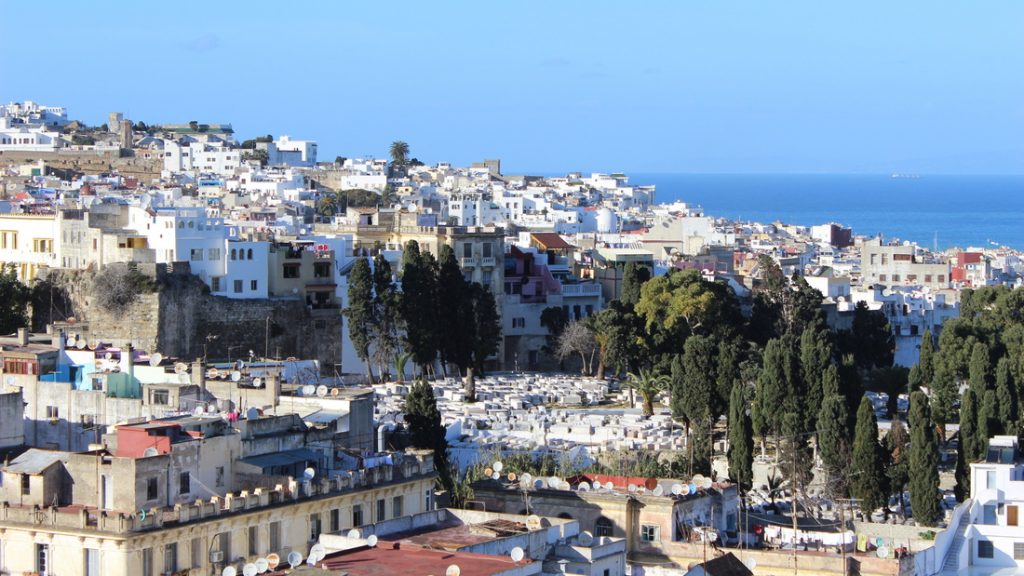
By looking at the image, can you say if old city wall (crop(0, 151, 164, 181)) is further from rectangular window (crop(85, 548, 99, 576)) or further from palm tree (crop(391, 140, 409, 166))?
rectangular window (crop(85, 548, 99, 576))

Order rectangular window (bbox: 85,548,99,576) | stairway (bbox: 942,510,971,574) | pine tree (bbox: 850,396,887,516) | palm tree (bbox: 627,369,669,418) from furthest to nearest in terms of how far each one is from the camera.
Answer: palm tree (bbox: 627,369,669,418) < pine tree (bbox: 850,396,887,516) < stairway (bbox: 942,510,971,574) < rectangular window (bbox: 85,548,99,576)

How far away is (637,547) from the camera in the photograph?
33.3 meters

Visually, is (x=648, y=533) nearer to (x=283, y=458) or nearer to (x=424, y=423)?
(x=283, y=458)

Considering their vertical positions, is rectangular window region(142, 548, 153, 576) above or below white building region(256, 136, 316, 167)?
below

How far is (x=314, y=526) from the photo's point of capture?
3044 cm

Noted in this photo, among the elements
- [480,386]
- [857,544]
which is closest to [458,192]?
[480,386]

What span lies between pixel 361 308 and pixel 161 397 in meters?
20.8

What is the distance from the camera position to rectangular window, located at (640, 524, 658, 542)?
110 ft

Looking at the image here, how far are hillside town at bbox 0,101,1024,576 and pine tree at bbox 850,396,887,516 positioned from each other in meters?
0.09

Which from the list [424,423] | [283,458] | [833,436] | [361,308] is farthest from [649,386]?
[283,458]

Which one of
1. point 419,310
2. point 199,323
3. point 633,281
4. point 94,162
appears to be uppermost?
point 94,162

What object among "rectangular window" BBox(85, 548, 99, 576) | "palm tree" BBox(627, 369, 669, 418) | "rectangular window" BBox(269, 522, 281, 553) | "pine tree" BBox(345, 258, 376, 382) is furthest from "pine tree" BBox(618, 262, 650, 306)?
"rectangular window" BBox(85, 548, 99, 576)

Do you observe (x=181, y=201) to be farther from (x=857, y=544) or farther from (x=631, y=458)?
(x=857, y=544)

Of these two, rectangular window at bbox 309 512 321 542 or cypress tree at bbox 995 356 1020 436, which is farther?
cypress tree at bbox 995 356 1020 436
